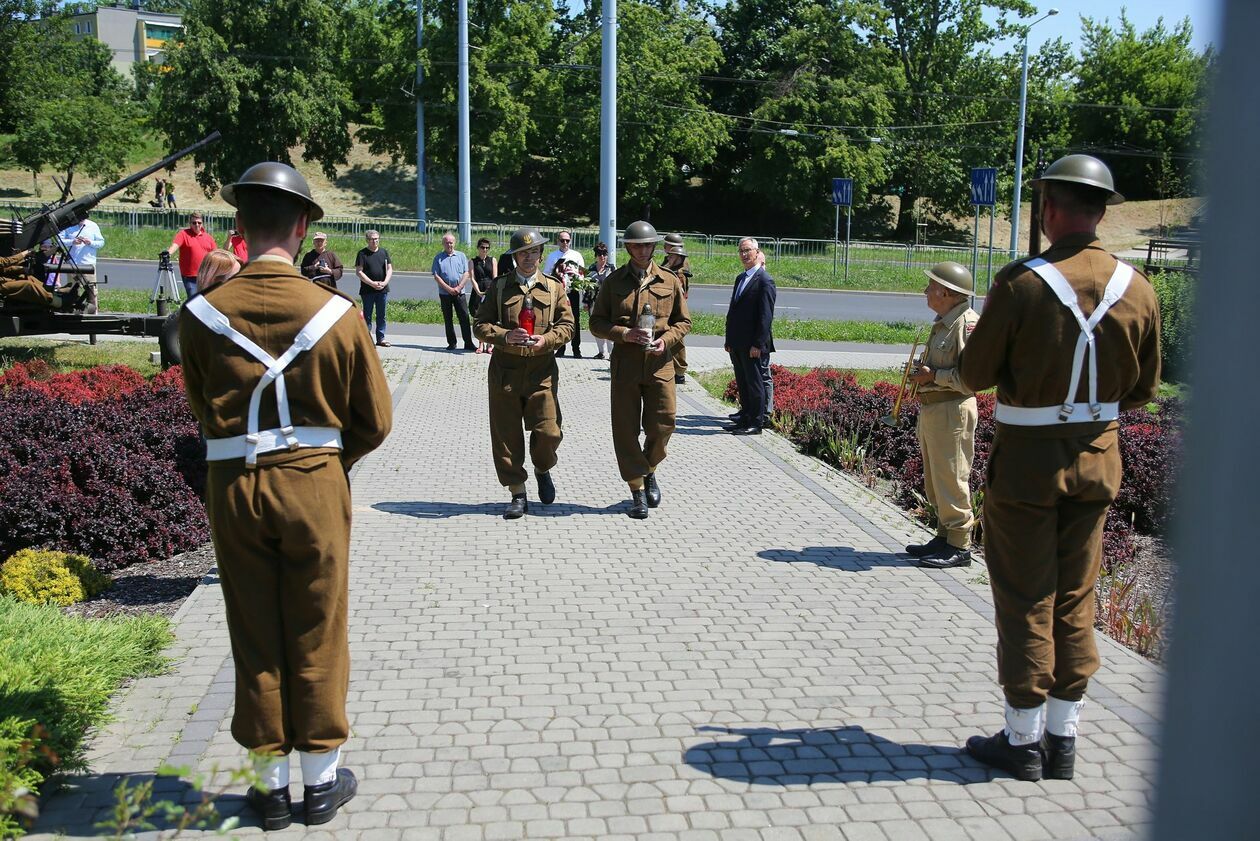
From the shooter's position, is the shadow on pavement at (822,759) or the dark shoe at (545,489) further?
the dark shoe at (545,489)

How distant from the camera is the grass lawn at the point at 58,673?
3.88 meters

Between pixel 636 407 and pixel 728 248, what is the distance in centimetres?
3653

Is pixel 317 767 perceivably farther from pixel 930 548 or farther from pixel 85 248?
pixel 85 248

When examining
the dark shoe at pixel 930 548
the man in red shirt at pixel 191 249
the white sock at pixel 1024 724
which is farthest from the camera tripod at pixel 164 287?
the white sock at pixel 1024 724

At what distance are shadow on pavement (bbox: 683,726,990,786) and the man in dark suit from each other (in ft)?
25.0

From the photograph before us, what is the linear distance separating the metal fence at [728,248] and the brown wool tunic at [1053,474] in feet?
114

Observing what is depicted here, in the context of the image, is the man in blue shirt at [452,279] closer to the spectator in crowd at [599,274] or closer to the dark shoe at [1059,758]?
the spectator in crowd at [599,274]

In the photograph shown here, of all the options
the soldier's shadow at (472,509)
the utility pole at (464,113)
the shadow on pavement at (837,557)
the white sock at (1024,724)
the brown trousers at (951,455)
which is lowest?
the shadow on pavement at (837,557)

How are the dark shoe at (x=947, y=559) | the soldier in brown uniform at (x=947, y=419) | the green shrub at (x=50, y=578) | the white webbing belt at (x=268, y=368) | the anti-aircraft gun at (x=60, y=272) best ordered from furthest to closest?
1. the anti-aircraft gun at (x=60, y=272)
2. the dark shoe at (x=947, y=559)
3. the soldier in brown uniform at (x=947, y=419)
4. the green shrub at (x=50, y=578)
5. the white webbing belt at (x=268, y=368)

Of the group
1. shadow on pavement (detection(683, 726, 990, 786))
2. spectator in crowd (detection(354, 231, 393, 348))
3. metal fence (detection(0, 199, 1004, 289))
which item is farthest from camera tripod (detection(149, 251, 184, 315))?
metal fence (detection(0, 199, 1004, 289))

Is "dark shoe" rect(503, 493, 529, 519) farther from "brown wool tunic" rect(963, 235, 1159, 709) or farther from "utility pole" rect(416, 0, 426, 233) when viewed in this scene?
"utility pole" rect(416, 0, 426, 233)

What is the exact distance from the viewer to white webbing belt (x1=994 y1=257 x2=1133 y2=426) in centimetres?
423

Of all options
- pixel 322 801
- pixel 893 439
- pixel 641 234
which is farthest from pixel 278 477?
pixel 893 439

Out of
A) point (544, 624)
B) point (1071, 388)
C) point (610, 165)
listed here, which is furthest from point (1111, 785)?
point (610, 165)
